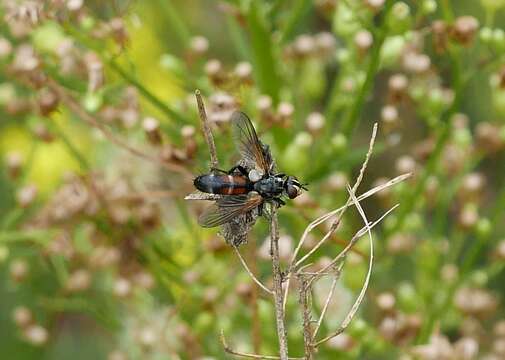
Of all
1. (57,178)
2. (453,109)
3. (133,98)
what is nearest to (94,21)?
(133,98)

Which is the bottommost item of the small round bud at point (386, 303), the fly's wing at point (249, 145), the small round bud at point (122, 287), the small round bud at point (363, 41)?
the fly's wing at point (249, 145)

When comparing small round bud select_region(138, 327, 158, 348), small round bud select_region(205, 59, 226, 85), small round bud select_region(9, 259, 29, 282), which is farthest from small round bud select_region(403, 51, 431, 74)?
small round bud select_region(9, 259, 29, 282)

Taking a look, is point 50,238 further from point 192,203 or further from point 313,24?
point 313,24

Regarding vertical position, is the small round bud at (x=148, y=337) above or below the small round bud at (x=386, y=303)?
above

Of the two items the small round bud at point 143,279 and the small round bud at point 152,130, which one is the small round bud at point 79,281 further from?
the small round bud at point 152,130

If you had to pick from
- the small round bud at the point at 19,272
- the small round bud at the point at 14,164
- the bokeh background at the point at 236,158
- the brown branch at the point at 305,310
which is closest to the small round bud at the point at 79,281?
the bokeh background at the point at 236,158

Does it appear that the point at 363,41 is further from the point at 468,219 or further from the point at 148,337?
the point at 148,337

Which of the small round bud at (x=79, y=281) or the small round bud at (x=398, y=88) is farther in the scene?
the small round bud at (x=79, y=281)

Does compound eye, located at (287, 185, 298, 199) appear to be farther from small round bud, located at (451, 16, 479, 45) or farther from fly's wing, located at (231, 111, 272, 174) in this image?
small round bud, located at (451, 16, 479, 45)
